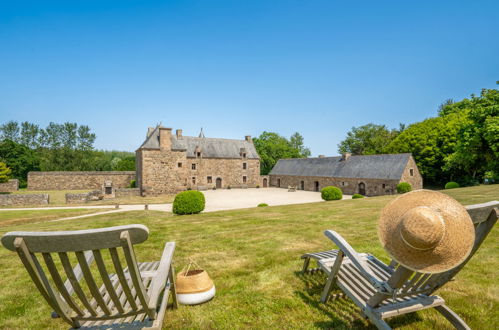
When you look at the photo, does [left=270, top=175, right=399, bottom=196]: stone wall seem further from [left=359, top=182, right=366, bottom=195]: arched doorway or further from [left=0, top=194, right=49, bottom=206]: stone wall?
[left=0, top=194, right=49, bottom=206]: stone wall

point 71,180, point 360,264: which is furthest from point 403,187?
point 71,180

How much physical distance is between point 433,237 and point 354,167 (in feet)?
101

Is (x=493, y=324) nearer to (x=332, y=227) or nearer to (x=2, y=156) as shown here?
(x=332, y=227)

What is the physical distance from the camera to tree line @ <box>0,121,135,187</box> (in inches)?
1658

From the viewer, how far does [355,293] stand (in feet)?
9.39

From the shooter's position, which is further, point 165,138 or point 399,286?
point 165,138

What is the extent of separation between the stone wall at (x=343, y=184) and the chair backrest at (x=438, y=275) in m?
26.6

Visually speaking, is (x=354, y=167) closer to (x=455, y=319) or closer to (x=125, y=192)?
(x=125, y=192)

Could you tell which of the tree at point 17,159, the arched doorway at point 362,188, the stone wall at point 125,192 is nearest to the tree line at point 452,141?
the arched doorway at point 362,188

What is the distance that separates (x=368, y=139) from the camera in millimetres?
49812

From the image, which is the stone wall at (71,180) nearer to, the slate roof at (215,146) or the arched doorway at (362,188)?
the slate roof at (215,146)

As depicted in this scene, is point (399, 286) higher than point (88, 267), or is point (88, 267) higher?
point (88, 267)

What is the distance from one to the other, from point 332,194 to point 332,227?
1415 cm

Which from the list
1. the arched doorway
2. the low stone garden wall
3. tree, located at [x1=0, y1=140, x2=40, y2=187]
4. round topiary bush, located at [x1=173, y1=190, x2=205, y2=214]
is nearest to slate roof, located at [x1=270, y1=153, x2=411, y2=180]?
the arched doorway
